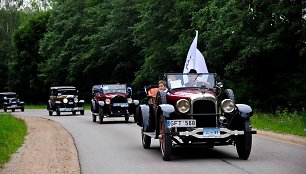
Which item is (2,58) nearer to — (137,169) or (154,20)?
(154,20)

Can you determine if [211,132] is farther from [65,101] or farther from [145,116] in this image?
[65,101]

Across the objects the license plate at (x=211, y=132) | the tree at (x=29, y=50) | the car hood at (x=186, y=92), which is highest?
the tree at (x=29, y=50)

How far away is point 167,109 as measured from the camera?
1212 centimetres

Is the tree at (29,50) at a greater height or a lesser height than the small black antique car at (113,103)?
greater

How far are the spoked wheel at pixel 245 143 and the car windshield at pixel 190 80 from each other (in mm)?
1907

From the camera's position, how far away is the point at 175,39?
150 feet

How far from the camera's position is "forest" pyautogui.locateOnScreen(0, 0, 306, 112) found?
30.2m

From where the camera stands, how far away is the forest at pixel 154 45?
30234 millimetres

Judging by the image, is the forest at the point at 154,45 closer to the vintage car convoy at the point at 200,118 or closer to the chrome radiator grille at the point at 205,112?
the vintage car convoy at the point at 200,118

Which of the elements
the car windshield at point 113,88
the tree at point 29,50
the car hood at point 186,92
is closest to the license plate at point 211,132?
the car hood at point 186,92

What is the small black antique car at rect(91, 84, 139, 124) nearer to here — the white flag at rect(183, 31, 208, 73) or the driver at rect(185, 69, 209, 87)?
the white flag at rect(183, 31, 208, 73)

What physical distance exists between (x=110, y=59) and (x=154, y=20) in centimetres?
1465

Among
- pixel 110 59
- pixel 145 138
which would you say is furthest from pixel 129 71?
pixel 145 138

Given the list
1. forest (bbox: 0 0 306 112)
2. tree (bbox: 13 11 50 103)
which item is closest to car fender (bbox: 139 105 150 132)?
forest (bbox: 0 0 306 112)
